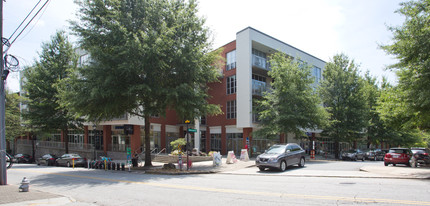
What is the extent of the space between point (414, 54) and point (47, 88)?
106 feet

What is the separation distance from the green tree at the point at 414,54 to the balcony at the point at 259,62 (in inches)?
703

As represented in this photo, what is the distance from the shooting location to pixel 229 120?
3416cm

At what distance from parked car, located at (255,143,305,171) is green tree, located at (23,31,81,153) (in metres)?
22.4

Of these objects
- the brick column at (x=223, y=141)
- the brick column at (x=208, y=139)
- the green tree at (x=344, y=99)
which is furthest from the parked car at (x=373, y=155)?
the brick column at (x=208, y=139)

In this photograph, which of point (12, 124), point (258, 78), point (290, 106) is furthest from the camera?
point (12, 124)

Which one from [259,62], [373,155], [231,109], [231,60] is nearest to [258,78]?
[259,62]

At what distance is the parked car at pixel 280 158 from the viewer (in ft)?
54.9

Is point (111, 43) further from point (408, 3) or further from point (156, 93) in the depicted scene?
point (408, 3)

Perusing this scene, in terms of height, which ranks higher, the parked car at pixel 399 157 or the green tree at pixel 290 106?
the green tree at pixel 290 106

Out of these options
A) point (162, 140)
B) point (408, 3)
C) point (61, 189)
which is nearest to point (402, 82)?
point (408, 3)

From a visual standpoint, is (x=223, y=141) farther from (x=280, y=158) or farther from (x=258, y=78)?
(x=280, y=158)

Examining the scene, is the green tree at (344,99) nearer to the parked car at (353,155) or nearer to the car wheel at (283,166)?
the parked car at (353,155)

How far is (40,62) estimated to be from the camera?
104 feet

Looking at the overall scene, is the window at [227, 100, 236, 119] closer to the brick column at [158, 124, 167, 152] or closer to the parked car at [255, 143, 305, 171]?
the brick column at [158, 124, 167, 152]
